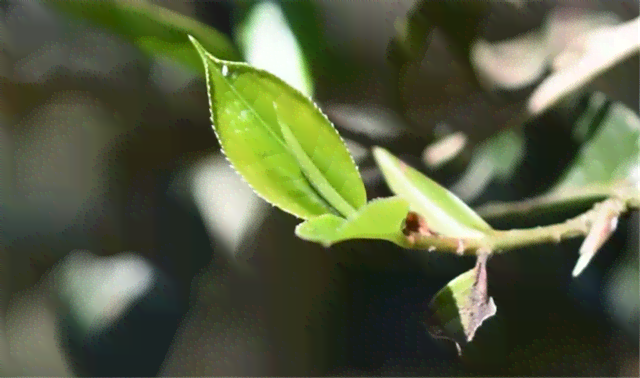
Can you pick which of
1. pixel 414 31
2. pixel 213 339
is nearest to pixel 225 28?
pixel 414 31

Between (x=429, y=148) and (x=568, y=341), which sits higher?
(x=429, y=148)

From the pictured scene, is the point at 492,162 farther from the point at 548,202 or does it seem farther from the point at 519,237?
the point at 519,237

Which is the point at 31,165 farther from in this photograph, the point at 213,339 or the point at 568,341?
the point at 568,341

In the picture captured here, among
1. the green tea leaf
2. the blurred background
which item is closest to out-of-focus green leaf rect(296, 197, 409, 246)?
the green tea leaf

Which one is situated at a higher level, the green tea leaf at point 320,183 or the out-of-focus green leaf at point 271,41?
the out-of-focus green leaf at point 271,41

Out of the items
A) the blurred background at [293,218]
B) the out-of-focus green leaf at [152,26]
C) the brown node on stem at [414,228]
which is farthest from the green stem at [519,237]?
the out-of-focus green leaf at [152,26]

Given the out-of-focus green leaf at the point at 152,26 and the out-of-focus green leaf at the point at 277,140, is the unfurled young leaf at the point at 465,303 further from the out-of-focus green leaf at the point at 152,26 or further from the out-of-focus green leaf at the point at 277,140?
the out-of-focus green leaf at the point at 152,26
